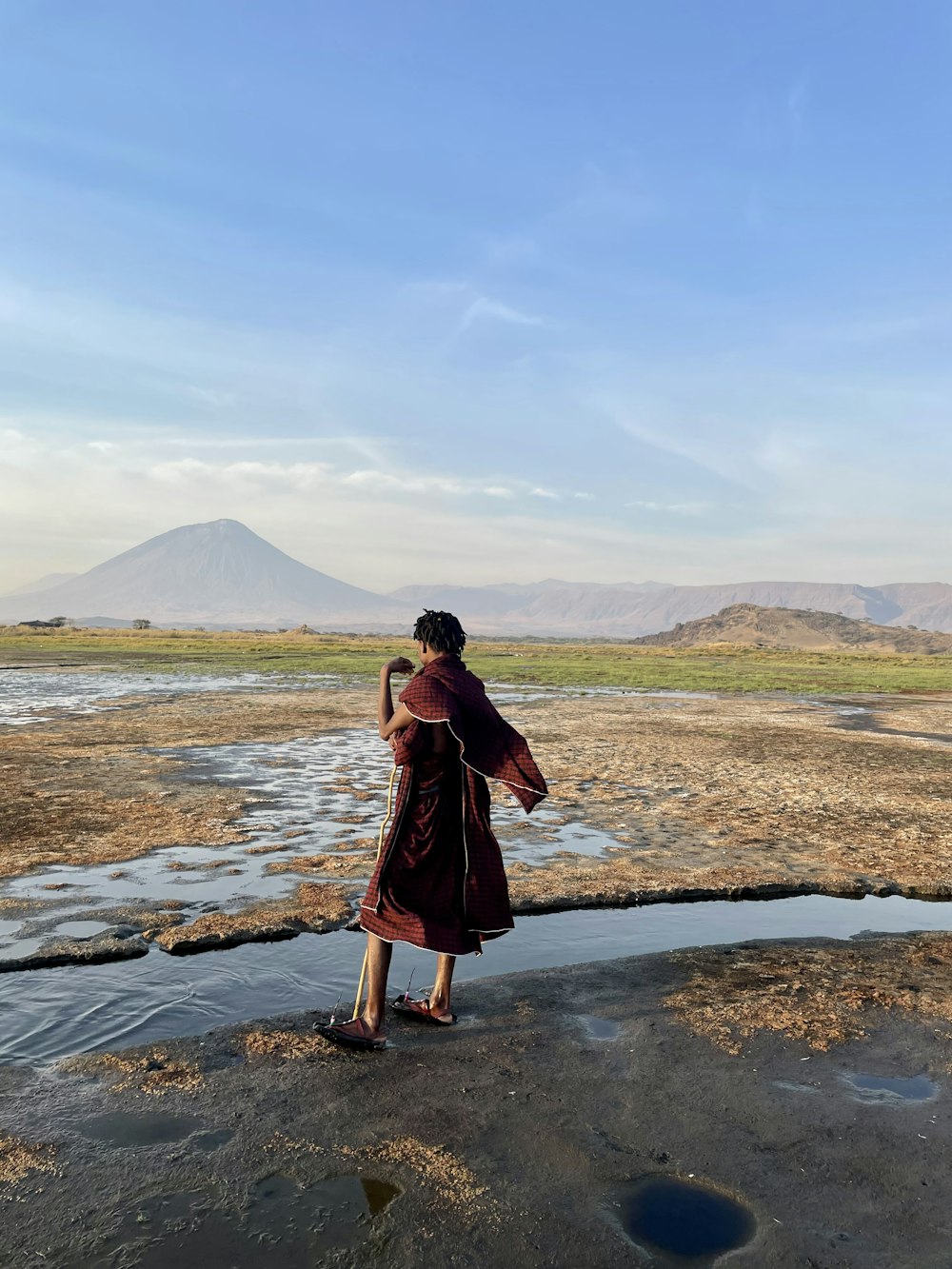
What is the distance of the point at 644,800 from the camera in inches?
556

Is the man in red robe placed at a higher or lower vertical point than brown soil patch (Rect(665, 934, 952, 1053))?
higher

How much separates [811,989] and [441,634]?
3503 millimetres

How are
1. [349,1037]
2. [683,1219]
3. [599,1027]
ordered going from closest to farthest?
[683,1219]
[349,1037]
[599,1027]

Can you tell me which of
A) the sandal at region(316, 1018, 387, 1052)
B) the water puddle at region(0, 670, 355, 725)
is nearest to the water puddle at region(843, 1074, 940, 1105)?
the sandal at region(316, 1018, 387, 1052)

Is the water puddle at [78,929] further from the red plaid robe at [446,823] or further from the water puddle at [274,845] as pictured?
the red plaid robe at [446,823]

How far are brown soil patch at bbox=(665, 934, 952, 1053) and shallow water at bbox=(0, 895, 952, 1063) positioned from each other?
24.8 inches

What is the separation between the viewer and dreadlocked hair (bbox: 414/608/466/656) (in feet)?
19.3

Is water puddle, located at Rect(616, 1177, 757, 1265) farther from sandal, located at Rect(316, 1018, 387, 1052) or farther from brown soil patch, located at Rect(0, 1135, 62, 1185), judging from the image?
brown soil patch, located at Rect(0, 1135, 62, 1185)

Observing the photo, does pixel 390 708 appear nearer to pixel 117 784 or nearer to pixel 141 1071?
pixel 141 1071

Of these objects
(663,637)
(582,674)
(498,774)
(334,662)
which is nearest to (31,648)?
(334,662)

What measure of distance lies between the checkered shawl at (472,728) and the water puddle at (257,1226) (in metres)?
2.32

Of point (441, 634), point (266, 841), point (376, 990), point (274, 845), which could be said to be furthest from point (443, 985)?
point (266, 841)

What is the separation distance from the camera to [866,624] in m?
186

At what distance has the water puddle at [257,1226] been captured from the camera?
11.6ft
